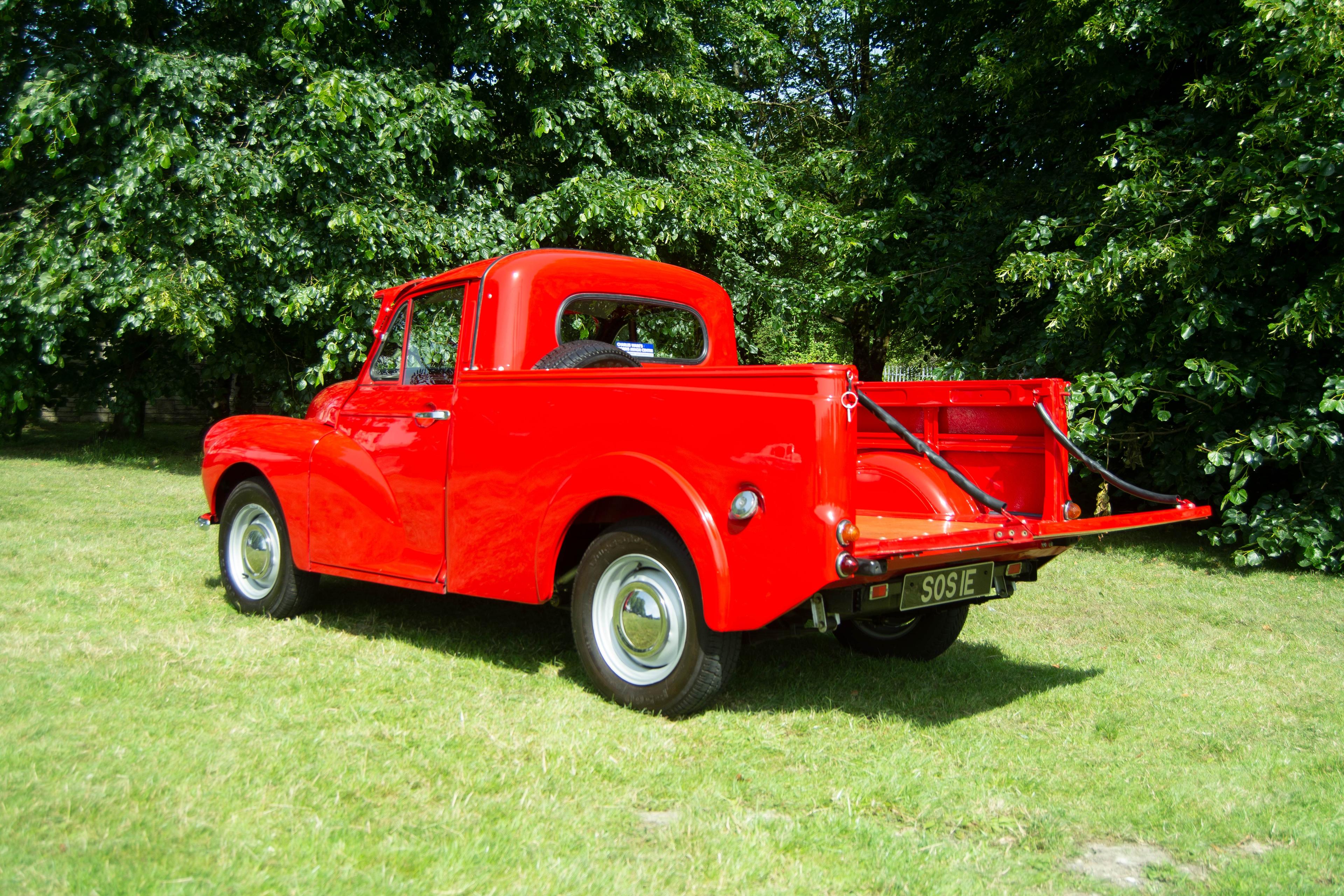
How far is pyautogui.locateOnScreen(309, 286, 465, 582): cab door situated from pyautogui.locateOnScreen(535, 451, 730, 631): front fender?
723 mm

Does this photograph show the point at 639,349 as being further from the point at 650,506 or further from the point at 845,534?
the point at 845,534

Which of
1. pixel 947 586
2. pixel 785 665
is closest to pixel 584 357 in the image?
pixel 785 665

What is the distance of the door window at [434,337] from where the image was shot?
5.44 m

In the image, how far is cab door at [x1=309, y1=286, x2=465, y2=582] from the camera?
5176 millimetres

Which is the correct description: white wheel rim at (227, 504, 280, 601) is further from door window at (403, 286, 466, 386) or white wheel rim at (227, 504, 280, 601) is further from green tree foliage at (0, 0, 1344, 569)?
green tree foliage at (0, 0, 1344, 569)

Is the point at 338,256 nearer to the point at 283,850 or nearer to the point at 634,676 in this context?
the point at 634,676

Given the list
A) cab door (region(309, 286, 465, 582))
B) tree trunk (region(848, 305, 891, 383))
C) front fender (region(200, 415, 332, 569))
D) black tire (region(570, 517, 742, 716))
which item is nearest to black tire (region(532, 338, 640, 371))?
cab door (region(309, 286, 465, 582))

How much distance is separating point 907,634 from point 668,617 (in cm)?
174

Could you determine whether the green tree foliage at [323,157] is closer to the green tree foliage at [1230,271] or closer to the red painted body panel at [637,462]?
the green tree foliage at [1230,271]

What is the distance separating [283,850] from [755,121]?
17965 mm

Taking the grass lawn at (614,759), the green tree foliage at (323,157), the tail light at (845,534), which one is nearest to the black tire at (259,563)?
the grass lawn at (614,759)

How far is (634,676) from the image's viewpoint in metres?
4.47

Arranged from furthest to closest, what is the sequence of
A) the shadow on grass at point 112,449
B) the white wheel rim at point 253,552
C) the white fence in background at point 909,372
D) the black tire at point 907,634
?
the white fence in background at point 909,372 < the shadow on grass at point 112,449 < the white wheel rim at point 253,552 < the black tire at point 907,634

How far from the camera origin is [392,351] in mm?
5855
